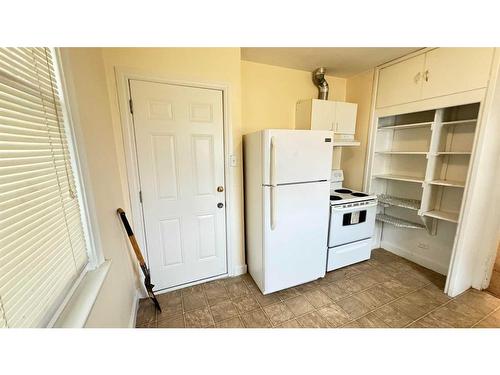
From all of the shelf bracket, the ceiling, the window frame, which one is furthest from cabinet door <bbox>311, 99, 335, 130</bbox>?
the window frame

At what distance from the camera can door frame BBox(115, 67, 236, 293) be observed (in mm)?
1605

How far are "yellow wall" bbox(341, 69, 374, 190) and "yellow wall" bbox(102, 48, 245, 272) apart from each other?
1.76 meters

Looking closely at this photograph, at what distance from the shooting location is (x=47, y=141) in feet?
2.68

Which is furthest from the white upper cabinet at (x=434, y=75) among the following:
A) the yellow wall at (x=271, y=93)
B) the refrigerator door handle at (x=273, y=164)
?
the refrigerator door handle at (x=273, y=164)

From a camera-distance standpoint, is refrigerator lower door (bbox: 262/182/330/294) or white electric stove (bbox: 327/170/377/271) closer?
refrigerator lower door (bbox: 262/182/330/294)

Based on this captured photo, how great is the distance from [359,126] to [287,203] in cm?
175

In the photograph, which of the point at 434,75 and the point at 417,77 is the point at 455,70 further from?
the point at 417,77

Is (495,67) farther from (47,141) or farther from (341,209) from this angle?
(47,141)

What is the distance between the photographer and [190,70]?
5.75 feet

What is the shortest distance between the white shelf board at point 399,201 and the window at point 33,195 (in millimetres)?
3129

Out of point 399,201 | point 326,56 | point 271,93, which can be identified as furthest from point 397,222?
point 271,93

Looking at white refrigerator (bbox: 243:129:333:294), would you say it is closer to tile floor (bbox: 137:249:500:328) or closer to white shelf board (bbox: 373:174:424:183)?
tile floor (bbox: 137:249:500:328)

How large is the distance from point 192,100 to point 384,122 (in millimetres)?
2511
